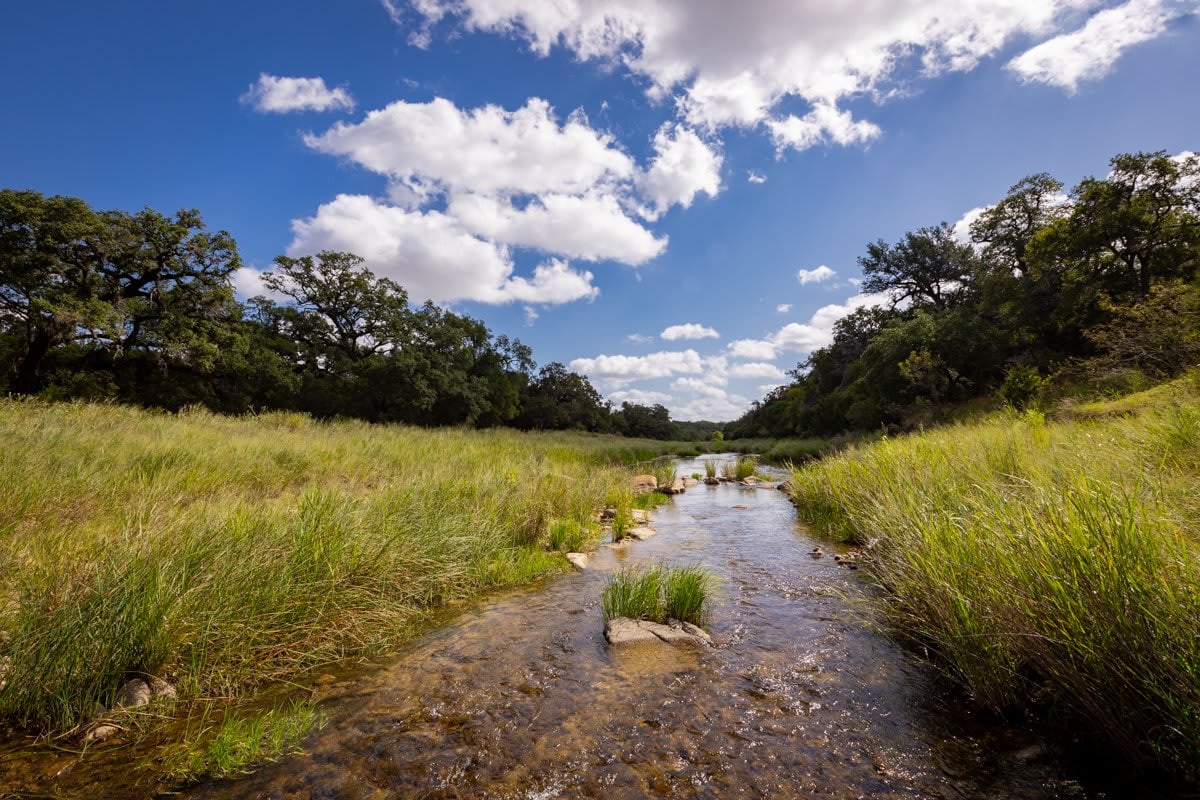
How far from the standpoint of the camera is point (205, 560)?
11.4ft

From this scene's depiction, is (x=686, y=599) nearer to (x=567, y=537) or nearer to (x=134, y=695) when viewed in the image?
(x=567, y=537)

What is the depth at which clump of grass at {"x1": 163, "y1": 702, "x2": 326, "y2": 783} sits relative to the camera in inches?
96.1

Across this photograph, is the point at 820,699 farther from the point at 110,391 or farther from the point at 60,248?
the point at 110,391

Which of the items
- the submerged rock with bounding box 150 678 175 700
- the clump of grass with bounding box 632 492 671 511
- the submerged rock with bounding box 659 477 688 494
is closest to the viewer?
the submerged rock with bounding box 150 678 175 700

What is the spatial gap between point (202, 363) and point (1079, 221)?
130 feet

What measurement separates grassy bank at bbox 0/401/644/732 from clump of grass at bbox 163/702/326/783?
497 millimetres

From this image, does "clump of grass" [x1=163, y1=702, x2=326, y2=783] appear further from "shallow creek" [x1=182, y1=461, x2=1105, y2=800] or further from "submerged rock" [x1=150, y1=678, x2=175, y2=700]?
"submerged rock" [x1=150, y1=678, x2=175, y2=700]

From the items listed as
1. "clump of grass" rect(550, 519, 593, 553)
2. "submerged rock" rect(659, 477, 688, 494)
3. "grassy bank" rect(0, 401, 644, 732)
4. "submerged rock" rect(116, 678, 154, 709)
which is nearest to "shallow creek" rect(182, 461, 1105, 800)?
"grassy bank" rect(0, 401, 644, 732)

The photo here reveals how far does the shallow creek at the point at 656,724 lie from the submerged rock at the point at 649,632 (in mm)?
160

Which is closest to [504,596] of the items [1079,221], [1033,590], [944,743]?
[944,743]

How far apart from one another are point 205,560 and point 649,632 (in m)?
3.81

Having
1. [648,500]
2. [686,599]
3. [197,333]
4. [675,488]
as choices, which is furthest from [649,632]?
[197,333]

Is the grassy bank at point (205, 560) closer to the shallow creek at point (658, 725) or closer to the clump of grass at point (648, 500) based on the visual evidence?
the shallow creek at point (658, 725)

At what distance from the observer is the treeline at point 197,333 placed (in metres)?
18.3
